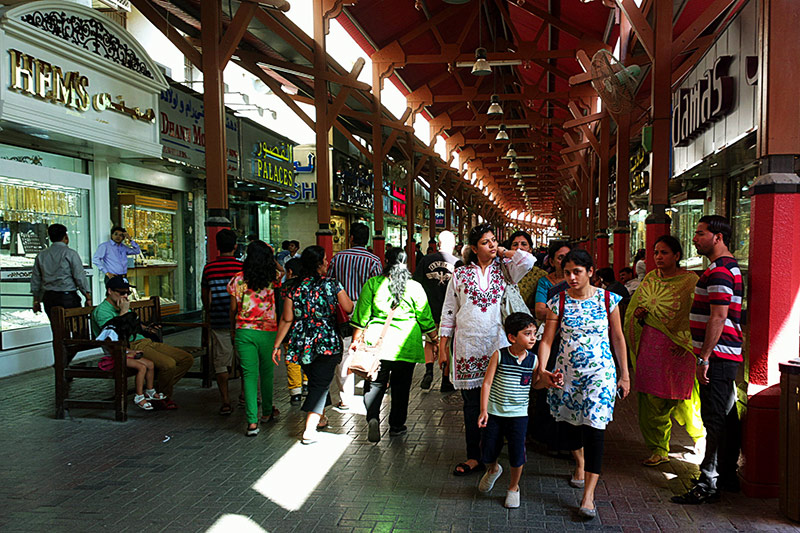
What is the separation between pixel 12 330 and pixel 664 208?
8167 mm

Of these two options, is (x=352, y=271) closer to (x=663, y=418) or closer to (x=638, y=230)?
(x=663, y=418)

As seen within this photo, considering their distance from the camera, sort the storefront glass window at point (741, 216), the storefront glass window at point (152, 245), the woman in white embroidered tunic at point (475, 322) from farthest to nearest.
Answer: the storefront glass window at point (152, 245) → the storefront glass window at point (741, 216) → the woman in white embroidered tunic at point (475, 322)

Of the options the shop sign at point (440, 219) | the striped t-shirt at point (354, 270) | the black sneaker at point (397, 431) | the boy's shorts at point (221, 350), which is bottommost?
the black sneaker at point (397, 431)

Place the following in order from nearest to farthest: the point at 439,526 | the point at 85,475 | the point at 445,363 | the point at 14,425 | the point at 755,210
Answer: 1. the point at 439,526
2. the point at 755,210
3. the point at 85,475
4. the point at 445,363
5. the point at 14,425

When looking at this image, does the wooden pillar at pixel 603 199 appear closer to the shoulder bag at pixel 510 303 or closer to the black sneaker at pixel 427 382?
the black sneaker at pixel 427 382

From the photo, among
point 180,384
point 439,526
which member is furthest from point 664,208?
point 180,384

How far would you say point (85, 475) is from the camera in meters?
4.23

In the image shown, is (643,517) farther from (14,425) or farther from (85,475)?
(14,425)

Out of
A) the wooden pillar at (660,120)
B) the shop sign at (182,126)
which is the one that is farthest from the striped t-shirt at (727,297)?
the shop sign at (182,126)

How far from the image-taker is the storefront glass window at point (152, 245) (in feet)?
34.6

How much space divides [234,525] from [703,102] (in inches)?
330

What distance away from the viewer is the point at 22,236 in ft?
26.0

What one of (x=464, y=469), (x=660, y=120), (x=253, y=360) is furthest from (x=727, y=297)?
(x=660, y=120)

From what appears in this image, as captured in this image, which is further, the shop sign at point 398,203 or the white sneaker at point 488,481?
the shop sign at point 398,203
